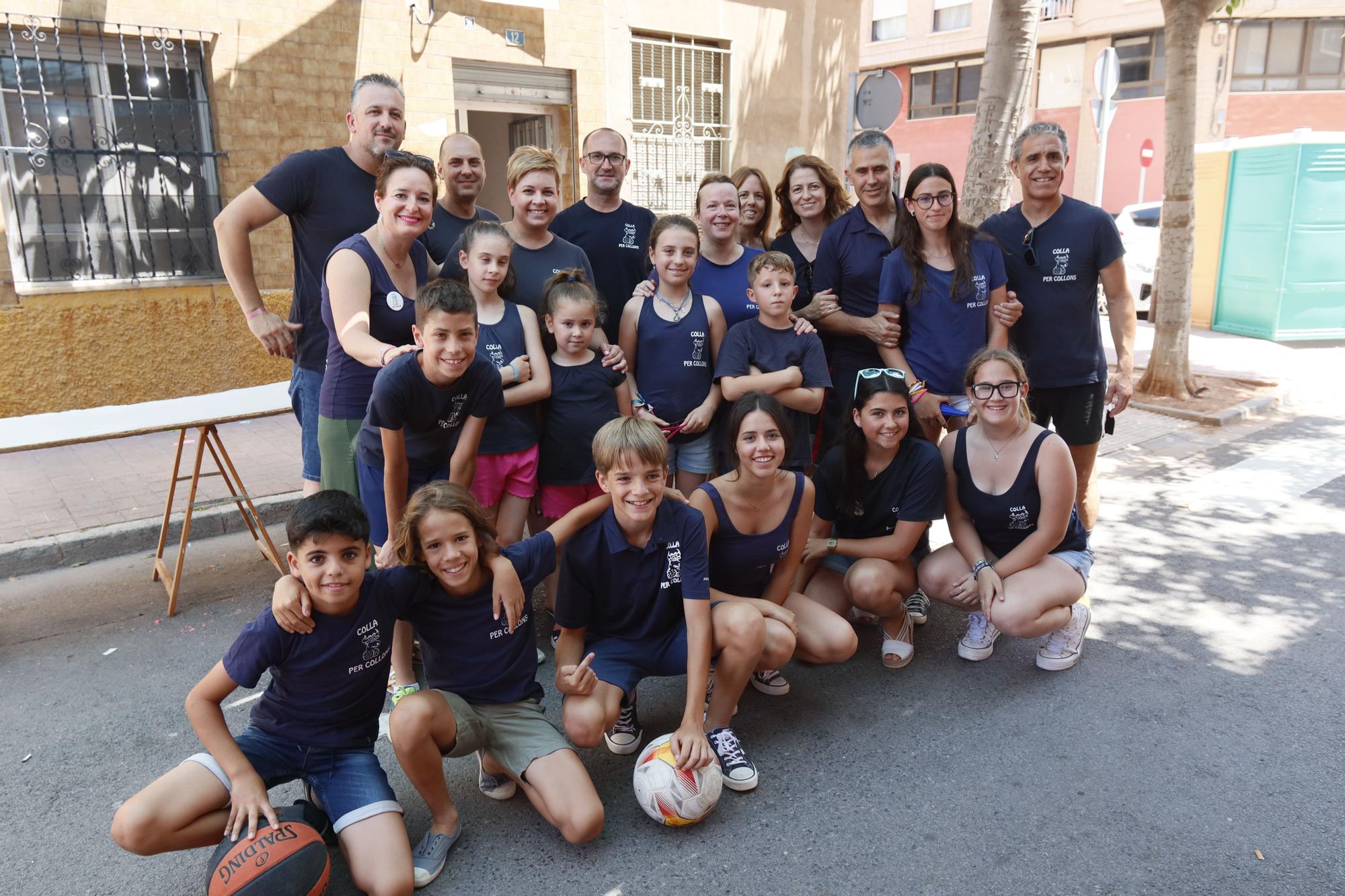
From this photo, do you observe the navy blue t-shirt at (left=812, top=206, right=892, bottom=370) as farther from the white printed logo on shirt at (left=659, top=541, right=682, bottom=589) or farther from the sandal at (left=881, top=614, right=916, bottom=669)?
the white printed logo on shirt at (left=659, top=541, right=682, bottom=589)

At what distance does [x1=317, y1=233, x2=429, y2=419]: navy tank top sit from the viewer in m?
3.62

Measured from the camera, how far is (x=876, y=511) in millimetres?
4109

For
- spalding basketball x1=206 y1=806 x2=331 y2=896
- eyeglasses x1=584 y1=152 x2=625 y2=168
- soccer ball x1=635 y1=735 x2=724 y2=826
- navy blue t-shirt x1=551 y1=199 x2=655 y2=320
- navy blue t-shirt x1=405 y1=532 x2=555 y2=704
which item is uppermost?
eyeglasses x1=584 y1=152 x2=625 y2=168

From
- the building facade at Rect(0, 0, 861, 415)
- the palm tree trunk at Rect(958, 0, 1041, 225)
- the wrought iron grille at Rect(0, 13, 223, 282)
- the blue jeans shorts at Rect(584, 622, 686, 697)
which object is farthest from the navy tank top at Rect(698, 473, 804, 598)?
the wrought iron grille at Rect(0, 13, 223, 282)

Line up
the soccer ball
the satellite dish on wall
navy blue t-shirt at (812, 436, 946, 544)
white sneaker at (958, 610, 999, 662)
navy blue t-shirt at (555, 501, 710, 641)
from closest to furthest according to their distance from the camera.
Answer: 1. the soccer ball
2. navy blue t-shirt at (555, 501, 710, 641)
3. navy blue t-shirt at (812, 436, 946, 544)
4. white sneaker at (958, 610, 999, 662)
5. the satellite dish on wall

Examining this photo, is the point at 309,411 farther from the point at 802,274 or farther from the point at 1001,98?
the point at 1001,98

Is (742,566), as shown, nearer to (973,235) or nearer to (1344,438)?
(973,235)

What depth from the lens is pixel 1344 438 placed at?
7.91 m

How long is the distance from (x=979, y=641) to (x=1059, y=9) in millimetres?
28142

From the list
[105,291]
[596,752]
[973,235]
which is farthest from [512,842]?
[105,291]

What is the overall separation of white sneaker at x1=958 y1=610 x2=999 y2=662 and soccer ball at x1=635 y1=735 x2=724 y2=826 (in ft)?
5.18

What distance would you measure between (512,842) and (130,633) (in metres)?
2.52

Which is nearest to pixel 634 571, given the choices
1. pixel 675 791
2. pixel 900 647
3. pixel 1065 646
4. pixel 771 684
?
pixel 675 791

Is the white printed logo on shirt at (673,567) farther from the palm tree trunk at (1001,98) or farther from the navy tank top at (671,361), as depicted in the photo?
the palm tree trunk at (1001,98)
